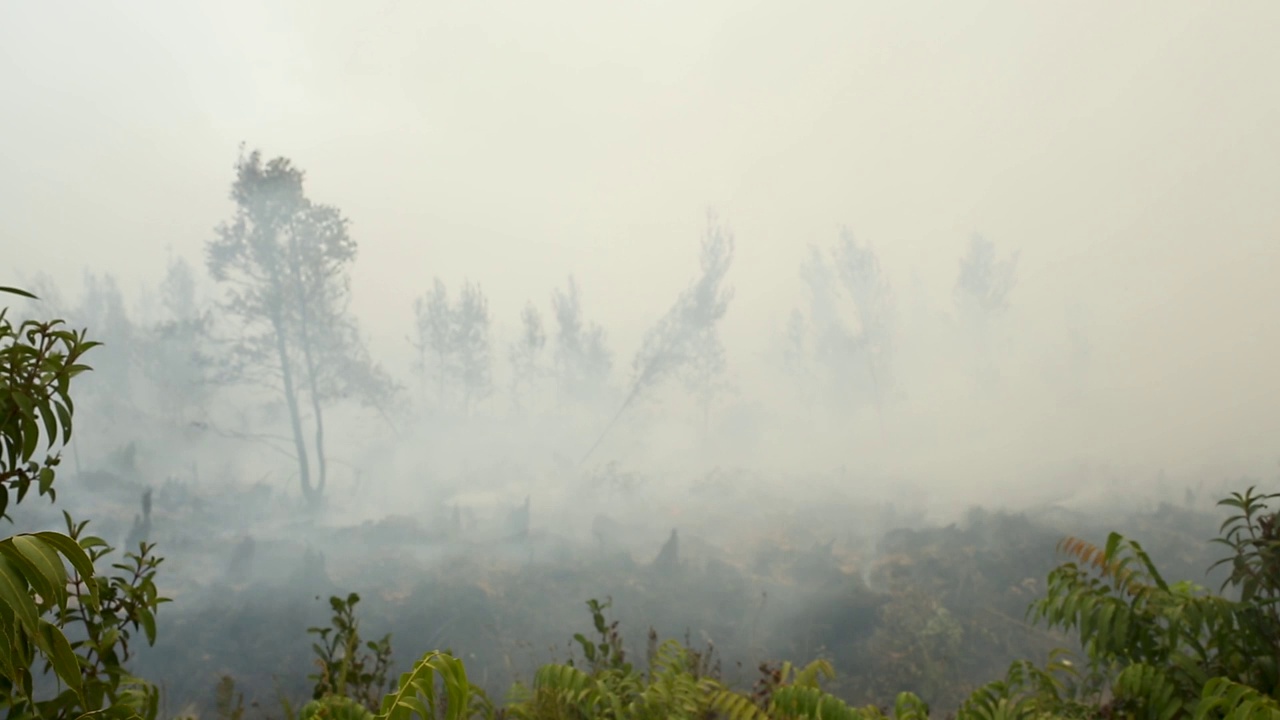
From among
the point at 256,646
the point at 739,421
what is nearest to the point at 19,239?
the point at 256,646

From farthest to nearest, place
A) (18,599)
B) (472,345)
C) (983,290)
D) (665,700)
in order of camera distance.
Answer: (472,345)
(983,290)
(665,700)
(18,599)

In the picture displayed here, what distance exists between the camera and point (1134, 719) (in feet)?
6.28

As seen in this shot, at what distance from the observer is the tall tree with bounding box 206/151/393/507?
3619mm

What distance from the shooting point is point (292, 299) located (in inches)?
146

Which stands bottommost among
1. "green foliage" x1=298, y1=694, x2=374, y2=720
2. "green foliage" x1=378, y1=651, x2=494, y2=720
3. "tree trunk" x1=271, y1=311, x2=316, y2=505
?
"green foliage" x1=298, y1=694, x2=374, y2=720

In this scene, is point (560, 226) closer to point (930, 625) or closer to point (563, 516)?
point (563, 516)

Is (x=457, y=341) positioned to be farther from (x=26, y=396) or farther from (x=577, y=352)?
(x=26, y=396)

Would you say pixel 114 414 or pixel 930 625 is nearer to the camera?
pixel 930 625

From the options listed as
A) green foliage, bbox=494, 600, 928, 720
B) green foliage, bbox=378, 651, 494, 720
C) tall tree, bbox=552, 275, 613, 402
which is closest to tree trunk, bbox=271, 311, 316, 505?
tall tree, bbox=552, 275, 613, 402

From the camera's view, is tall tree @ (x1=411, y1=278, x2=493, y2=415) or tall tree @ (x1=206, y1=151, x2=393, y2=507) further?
tall tree @ (x1=411, y1=278, x2=493, y2=415)

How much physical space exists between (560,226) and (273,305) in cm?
169

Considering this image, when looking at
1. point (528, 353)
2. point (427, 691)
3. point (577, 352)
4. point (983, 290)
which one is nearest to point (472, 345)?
point (528, 353)

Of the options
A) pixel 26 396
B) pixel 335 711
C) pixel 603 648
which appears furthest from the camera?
pixel 603 648

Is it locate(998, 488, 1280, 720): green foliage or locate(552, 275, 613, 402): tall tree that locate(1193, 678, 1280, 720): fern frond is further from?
locate(552, 275, 613, 402): tall tree
